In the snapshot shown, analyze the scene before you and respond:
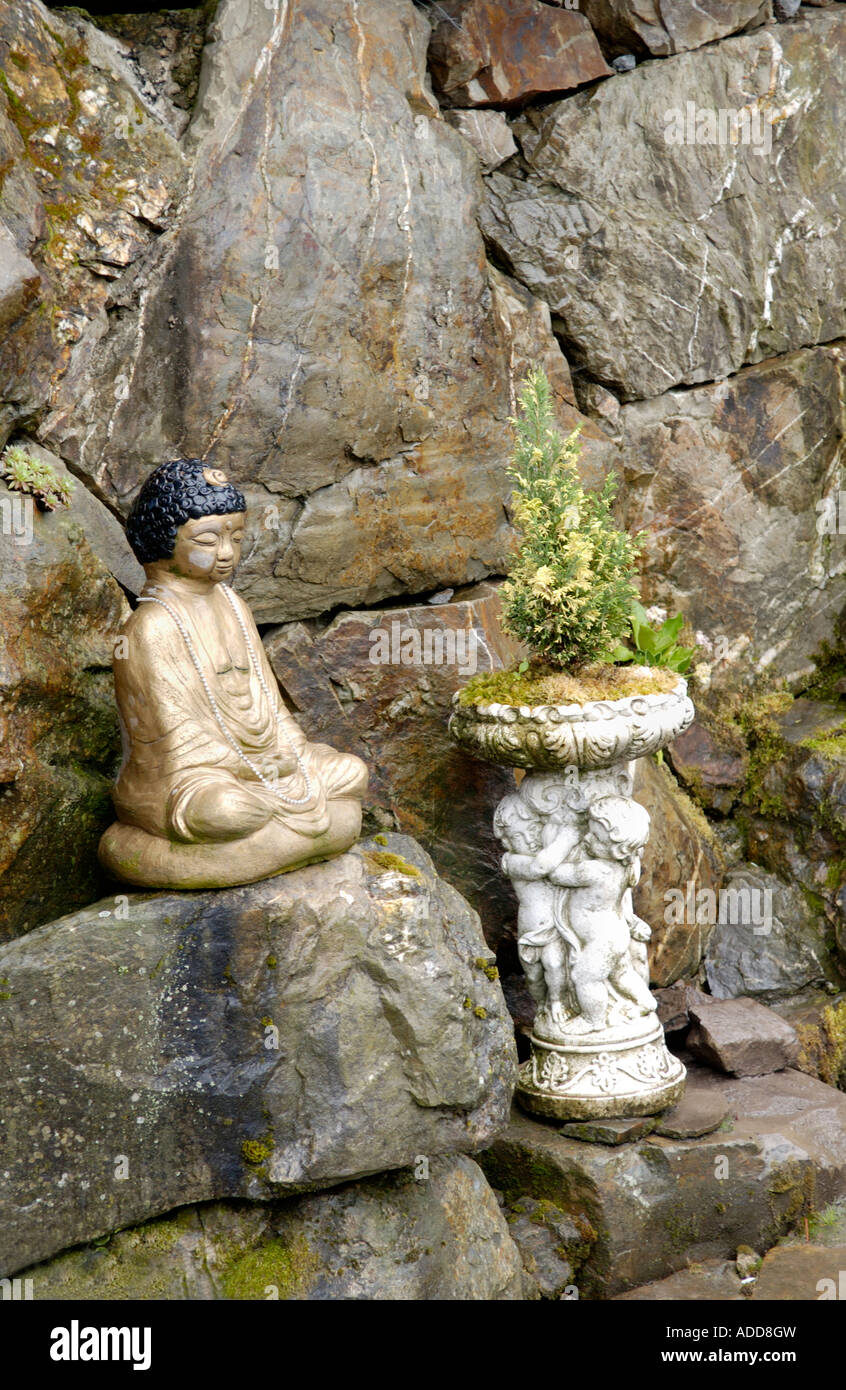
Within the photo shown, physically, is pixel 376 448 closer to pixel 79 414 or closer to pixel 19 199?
pixel 79 414

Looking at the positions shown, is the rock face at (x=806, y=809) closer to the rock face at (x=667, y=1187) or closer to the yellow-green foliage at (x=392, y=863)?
the rock face at (x=667, y=1187)

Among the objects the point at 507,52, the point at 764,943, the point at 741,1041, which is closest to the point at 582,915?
the point at 741,1041

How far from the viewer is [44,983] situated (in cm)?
428

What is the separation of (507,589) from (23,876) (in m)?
2.21

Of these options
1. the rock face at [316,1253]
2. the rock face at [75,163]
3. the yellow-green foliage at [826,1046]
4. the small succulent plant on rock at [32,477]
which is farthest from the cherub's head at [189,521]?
the yellow-green foliage at [826,1046]

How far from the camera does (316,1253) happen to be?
4.57 m

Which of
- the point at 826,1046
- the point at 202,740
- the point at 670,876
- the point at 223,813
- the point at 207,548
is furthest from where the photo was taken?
the point at 826,1046

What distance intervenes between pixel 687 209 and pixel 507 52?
4.13 ft

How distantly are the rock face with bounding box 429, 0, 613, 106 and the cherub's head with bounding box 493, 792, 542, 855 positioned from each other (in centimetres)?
353

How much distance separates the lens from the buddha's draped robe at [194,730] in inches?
181

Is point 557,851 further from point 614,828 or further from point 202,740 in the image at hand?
point 202,740

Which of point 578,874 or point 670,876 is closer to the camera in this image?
point 578,874

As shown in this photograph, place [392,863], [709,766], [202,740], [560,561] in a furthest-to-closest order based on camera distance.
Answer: [709,766], [560,561], [392,863], [202,740]

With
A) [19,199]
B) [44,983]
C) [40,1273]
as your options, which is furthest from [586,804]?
[19,199]
